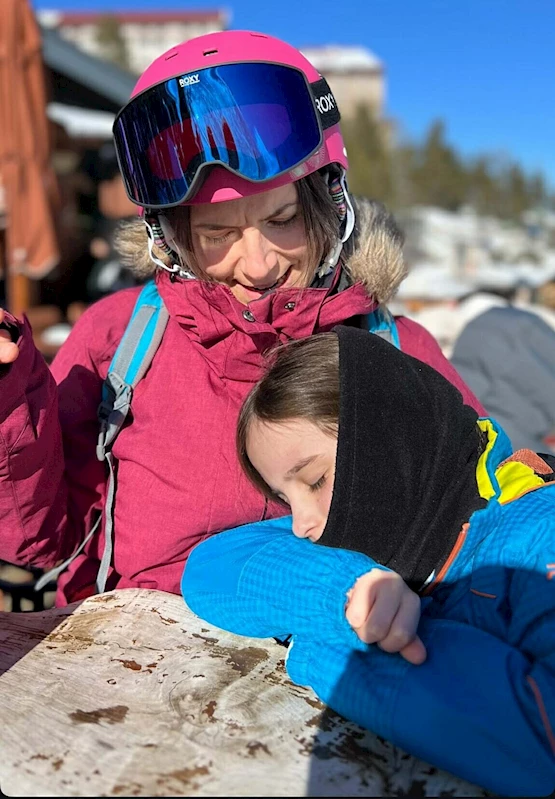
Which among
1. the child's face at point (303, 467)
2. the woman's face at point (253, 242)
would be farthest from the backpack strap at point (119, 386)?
the child's face at point (303, 467)

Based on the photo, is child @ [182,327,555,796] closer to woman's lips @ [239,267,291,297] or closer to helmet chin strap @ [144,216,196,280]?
woman's lips @ [239,267,291,297]

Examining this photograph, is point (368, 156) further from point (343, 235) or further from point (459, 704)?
point (459, 704)

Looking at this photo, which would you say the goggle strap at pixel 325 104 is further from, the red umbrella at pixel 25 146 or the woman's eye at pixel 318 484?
the red umbrella at pixel 25 146

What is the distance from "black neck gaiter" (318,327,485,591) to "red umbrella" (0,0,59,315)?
4731mm

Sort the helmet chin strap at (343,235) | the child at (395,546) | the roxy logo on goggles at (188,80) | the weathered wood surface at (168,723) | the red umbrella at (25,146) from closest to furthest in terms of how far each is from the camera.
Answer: the weathered wood surface at (168,723), the child at (395,546), the roxy logo on goggles at (188,80), the helmet chin strap at (343,235), the red umbrella at (25,146)

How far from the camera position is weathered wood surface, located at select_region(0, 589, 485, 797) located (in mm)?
1087

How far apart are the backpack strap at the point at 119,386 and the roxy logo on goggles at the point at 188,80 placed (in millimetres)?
556

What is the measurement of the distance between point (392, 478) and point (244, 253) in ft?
2.21

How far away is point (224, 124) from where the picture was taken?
5.82ft

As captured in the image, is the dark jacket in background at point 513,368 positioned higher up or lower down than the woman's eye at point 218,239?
lower down

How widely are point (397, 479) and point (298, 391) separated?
11.0 inches

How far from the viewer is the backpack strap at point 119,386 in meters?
1.83

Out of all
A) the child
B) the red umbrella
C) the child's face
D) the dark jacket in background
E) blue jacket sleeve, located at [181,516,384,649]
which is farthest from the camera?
the red umbrella

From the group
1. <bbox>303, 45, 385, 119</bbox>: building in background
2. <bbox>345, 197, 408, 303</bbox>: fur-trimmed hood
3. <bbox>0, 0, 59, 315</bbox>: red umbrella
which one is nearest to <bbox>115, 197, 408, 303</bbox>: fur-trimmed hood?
<bbox>345, 197, 408, 303</bbox>: fur-trimmed hood
